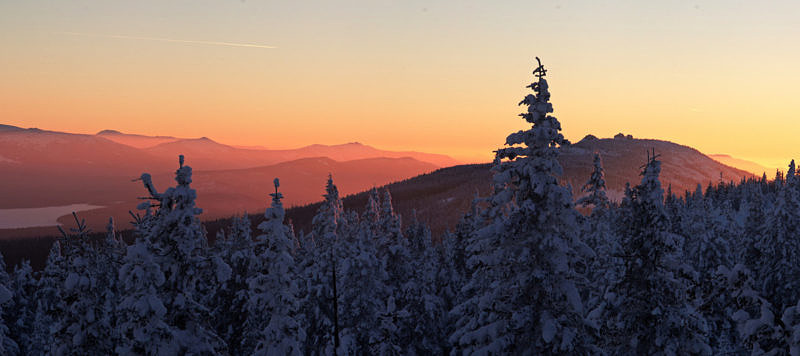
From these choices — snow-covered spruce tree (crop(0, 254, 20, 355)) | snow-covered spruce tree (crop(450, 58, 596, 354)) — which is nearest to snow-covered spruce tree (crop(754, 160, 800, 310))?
snow-covered spruce tree (crop(450, 58, 596, 354))

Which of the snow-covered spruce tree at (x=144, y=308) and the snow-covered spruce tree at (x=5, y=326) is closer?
the snow-covered spruce tree at (x=5, y=326)

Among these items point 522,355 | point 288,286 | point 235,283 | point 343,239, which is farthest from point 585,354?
point 235,283

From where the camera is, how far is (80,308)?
22203 millimetres

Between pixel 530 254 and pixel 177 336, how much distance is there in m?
11.7

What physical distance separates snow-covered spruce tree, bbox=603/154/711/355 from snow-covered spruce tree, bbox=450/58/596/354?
4075 mm

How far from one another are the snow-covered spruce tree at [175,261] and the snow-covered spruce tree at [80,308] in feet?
15.4

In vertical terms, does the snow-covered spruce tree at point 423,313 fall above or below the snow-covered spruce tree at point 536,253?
below

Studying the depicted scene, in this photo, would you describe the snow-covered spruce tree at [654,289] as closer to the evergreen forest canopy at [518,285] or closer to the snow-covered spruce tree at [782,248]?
the evergreen forest canopy at [518,285]

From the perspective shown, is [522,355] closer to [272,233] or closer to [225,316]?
[272,233]

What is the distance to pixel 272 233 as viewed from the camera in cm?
2398

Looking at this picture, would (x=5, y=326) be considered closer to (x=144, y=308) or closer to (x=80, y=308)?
(x=80, y=308)

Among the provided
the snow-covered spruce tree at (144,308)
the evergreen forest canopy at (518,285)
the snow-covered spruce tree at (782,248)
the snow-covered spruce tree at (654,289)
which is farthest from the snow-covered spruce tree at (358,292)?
the snow-covered spruce tree at (782,248)

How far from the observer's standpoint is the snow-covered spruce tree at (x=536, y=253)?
56.0ft

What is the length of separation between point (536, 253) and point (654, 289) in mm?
5946
